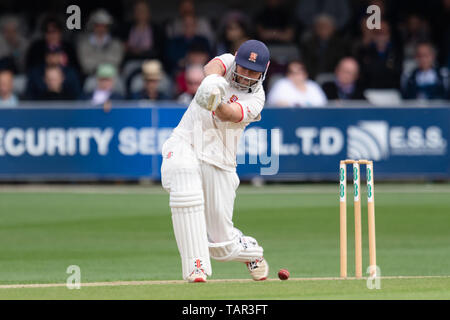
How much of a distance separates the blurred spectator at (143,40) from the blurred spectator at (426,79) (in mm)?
5031

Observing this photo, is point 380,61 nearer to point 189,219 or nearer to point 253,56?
point 253,56

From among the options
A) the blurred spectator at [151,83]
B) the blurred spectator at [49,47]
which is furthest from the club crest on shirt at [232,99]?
the blurred spectator at [49,47]

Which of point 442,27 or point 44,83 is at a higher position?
point 442,27

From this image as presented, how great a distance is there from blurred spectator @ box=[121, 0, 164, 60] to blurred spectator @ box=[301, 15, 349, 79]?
2881 millimetres

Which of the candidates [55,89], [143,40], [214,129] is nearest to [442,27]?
[143,40]

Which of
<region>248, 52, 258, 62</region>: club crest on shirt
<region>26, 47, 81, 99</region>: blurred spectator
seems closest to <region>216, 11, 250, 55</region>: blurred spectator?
<region>26, 47, 81, 99</region>: blurred spectator

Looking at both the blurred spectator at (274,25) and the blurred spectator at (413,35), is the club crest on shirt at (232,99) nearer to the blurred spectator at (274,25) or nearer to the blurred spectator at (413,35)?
the blurred spectator at (274,25)

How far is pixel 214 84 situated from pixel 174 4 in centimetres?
1766

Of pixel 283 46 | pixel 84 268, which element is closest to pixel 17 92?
pixel 283 46

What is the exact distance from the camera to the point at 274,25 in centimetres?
2339

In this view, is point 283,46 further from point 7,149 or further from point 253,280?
point 253,280

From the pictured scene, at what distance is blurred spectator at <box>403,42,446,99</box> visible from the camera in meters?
21.6

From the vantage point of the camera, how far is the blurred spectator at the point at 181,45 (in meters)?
22.9

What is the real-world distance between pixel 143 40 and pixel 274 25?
8.67 ft
